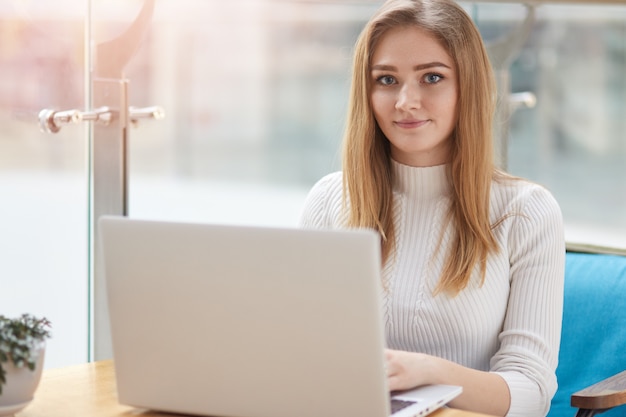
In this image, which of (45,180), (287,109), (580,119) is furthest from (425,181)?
(580,119)

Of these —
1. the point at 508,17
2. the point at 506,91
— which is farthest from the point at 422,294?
the point at 508,17

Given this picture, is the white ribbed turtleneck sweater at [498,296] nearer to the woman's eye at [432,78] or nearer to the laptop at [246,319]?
the woman's eye at [432,78]

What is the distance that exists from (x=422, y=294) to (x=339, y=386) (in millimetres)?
585

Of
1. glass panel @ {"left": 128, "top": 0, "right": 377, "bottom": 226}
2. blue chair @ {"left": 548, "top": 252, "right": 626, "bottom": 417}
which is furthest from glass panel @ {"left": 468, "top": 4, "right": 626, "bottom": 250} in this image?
blue chair @ {"left": 548, "top": 252, "right": 626, "bottom": 417}

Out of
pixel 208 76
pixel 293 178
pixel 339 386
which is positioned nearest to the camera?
pixel 339 386

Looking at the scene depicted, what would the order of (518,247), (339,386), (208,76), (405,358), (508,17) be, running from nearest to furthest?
(339,386), (405,358), (518,247), (508,17), (208,76)

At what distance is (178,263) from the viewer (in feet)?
3.98

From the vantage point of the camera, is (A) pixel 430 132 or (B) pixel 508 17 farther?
(B) pixel 508 17

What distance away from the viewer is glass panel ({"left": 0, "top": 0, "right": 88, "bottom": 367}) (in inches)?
93.0

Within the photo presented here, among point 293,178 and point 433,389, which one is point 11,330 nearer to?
point 433,389

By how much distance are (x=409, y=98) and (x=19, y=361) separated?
835 millimetres

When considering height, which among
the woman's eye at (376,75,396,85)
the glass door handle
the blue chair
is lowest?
the blue chair

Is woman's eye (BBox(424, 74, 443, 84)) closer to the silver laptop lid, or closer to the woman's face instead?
the woman's face

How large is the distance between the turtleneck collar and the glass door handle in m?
0.75
